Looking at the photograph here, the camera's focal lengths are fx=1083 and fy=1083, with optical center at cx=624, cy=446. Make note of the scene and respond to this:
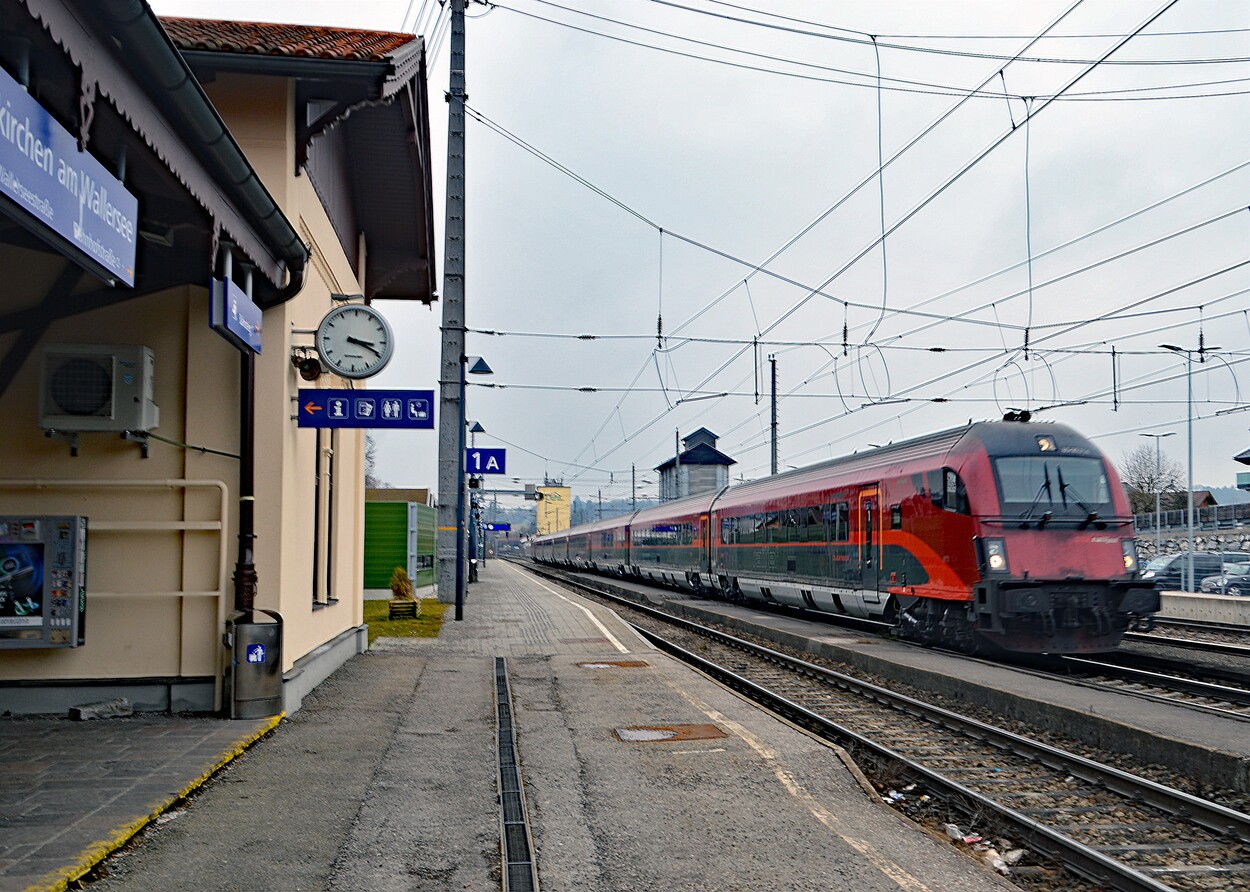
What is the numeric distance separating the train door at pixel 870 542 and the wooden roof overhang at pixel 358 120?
791cm

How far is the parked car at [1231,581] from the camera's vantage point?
29797 mm

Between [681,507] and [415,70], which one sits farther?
[681,507]

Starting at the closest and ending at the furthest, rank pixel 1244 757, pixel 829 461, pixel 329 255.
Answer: pixel 1244 757, pixel 329 255, pixel 829 461

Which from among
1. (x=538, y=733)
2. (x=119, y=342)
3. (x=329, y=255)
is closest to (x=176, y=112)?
(x=119, y=342)

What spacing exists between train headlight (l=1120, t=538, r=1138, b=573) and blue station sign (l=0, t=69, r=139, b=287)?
12.2 m

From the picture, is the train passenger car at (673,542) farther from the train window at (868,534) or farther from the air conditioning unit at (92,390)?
the air conditioning unit at (92,390)

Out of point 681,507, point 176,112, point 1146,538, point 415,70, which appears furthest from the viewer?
point 1146,538

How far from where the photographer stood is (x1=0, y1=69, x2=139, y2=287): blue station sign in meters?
4.12

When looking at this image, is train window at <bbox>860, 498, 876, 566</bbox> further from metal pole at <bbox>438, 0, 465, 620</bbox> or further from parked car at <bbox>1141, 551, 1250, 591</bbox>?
parked car at <bbox>1141, 551, 1250, 591</bbox>

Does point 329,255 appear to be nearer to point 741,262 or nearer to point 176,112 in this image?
point 176,112

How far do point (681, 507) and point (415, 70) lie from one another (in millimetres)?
23553

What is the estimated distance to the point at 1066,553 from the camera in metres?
13.4

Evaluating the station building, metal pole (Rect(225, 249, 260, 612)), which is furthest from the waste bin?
metal pole (Rect(225, 249, 260, 612))

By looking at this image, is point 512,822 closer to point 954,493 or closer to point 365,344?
point 365,344
